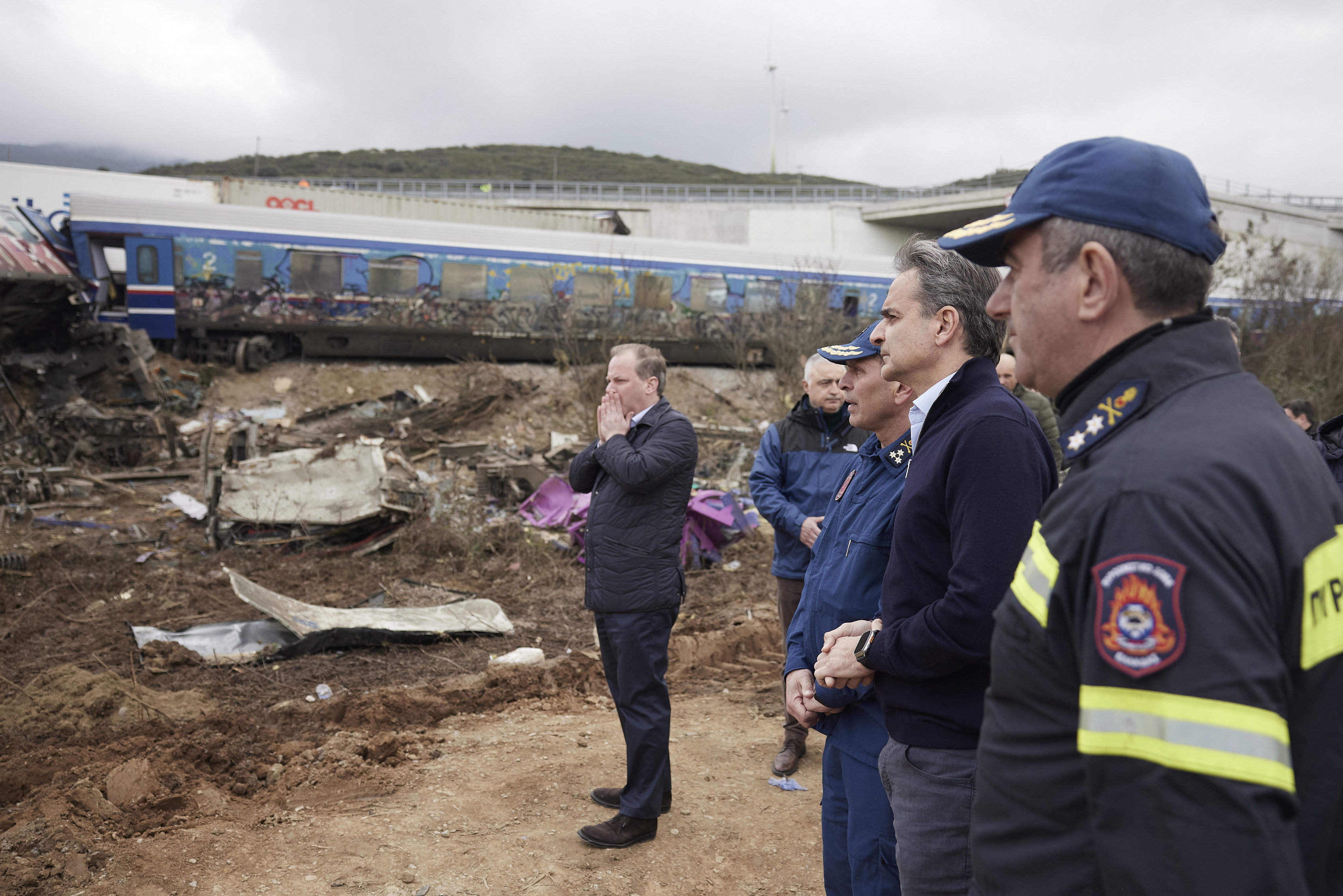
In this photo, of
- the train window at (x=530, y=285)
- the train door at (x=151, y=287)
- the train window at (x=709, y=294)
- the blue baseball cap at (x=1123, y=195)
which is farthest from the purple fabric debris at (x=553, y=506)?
the train window at (x=709, y=294)

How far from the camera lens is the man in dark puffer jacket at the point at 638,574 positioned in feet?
12.6

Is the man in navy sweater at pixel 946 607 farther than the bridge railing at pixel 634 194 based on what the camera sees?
No

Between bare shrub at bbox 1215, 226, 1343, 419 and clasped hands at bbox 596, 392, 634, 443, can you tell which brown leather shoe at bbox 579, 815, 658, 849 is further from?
bare shrub at bbox 1215, 226, 1343, 419

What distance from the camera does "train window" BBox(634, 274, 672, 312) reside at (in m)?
22.2

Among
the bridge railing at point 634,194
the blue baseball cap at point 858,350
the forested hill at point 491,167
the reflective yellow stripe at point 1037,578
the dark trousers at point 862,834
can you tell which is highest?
the forested hill at point 491,167

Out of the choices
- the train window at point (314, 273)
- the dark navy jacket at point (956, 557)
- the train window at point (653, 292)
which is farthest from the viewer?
the train window at point (653, 292)

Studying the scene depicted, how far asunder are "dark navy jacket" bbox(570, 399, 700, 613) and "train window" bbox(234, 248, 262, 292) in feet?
59.0

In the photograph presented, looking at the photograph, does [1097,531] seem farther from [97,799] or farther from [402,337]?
[402,337]

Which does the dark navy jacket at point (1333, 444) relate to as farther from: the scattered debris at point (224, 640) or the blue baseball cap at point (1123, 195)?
the scattered debris at point (224, 640)

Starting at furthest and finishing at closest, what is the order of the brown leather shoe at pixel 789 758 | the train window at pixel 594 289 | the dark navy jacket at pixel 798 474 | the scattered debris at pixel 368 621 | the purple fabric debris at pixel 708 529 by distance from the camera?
1. the train window at pixel 594 289
2. the purple fabric debris at pixel 708 529
3. the scattered debris at pixel 368 621
4. the dark navy jacket at pixel 798 474
5. the brown leather shoe at pixel 789 758

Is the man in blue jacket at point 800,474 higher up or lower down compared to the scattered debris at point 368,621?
higher up

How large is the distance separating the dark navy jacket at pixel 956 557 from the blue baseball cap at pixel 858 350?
Result: 55 centimetres

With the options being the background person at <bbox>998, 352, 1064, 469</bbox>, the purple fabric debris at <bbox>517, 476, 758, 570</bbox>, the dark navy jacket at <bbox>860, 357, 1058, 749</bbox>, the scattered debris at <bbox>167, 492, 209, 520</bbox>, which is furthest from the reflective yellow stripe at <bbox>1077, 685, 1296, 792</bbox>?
the scattered debris at <bbox>167, 492, 209, 520</bbox>

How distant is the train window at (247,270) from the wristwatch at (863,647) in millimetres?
20179
